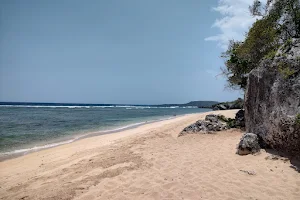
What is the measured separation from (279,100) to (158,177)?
489cm

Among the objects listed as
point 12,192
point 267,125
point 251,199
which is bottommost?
point 12,192

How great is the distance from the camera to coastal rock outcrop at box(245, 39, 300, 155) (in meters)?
6.49

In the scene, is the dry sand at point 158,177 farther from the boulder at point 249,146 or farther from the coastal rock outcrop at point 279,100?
the coastal rock outcrop at point 279,100

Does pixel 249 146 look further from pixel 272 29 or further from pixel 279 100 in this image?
pixel 272 29

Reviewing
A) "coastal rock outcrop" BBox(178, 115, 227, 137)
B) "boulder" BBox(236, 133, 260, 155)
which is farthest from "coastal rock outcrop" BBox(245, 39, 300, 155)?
"coastal rock outcrop" BBox(178, 115, 227, 137)

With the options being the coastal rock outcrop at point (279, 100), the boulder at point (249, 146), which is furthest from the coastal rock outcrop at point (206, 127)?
the boulder at point (249, 146)

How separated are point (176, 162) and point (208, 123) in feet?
19.7

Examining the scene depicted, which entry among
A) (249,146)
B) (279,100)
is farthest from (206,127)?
(279,100)

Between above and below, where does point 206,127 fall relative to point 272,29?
below

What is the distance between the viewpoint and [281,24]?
451 inches

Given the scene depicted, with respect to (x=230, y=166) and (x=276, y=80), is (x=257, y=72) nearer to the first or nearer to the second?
(x=276, y=80)

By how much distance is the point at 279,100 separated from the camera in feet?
23.5

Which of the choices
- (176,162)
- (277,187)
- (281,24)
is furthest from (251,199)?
(281,24)

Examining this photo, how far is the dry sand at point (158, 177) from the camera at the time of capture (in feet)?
16.9
